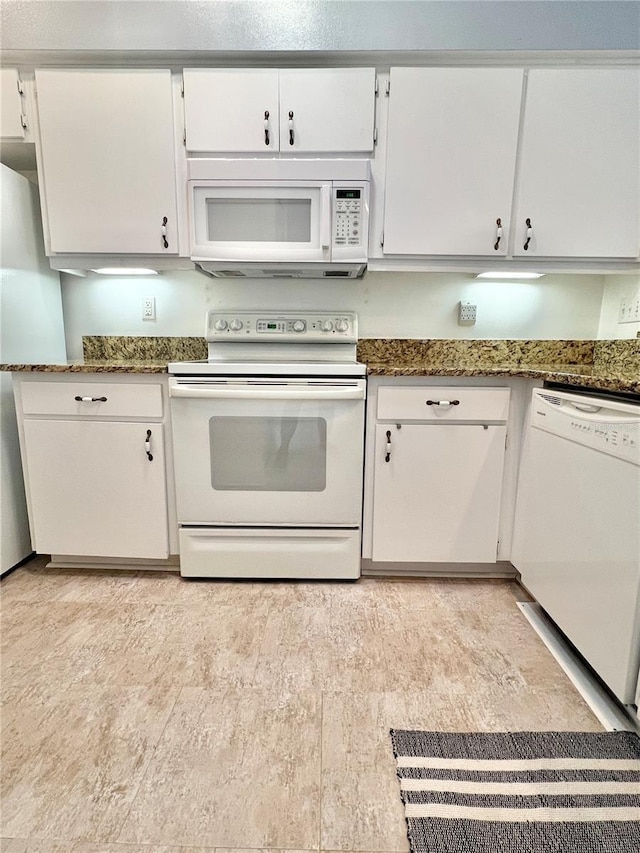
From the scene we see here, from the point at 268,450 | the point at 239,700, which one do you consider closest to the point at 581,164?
the point at 268,450

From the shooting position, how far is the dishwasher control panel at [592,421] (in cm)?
107

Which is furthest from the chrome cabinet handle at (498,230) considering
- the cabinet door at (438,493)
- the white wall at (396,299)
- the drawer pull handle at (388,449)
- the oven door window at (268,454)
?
the oven door window at (268,454)

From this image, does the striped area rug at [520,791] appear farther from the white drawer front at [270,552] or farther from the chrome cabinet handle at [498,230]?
the chrome cabinet handle at [498,230]

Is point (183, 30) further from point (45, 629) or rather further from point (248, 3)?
point (45, 629)

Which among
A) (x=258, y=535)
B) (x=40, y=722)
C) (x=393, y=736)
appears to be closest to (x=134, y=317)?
(x=258, y=535)

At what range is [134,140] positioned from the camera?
5.64 feet

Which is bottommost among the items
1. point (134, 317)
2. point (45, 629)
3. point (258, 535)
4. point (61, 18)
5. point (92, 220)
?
point (45, 629)

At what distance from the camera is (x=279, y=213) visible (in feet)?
5.57

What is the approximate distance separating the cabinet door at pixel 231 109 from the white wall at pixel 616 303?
1623 mm

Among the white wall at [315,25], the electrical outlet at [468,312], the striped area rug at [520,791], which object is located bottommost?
the striped area rug at [520,791]

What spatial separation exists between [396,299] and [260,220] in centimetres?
75

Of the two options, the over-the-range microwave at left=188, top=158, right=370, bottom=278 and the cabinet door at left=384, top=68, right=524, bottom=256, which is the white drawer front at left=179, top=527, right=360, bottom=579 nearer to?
the over-the-range microwave at left=188, top=158, right=370, bottom=278

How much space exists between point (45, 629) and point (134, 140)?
6.18 ft

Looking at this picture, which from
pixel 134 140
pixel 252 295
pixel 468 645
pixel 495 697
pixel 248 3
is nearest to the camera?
pixel 495 697
